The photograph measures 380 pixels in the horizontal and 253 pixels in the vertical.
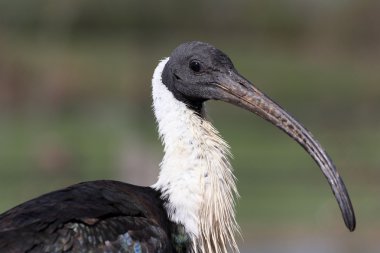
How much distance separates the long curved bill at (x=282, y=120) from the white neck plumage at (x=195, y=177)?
0.31 m

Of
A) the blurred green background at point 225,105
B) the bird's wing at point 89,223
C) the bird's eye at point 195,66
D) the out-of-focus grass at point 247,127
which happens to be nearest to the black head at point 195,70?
the bird's eye at point 195,66

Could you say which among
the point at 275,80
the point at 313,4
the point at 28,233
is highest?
the point at 313,4

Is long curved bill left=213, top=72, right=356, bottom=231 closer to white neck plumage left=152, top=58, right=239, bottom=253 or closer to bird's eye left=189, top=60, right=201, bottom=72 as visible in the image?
bird's eye left=189, top=60, right=201, bottom=72

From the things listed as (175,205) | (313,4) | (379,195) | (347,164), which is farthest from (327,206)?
(313,4)

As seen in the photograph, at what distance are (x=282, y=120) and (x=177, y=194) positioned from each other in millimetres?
875

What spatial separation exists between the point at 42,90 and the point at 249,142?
7587 mm

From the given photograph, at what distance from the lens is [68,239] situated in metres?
7.80

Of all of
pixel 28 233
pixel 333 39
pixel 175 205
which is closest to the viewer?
pixel 28 233

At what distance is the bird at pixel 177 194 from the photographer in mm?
7879

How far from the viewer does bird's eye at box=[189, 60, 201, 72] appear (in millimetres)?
8977

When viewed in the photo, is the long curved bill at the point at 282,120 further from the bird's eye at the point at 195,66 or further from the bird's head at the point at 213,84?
the bird's eye at the point at 195,66

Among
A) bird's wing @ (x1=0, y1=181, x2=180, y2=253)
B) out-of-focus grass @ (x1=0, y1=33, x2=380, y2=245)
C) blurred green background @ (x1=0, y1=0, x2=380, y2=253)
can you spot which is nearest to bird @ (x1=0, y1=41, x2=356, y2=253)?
bird's wing @ (x1=0, y1=181, x2=180, y2=253)

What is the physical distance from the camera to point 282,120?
8.62 metres

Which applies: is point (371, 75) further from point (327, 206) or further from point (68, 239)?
point (68, 239)
